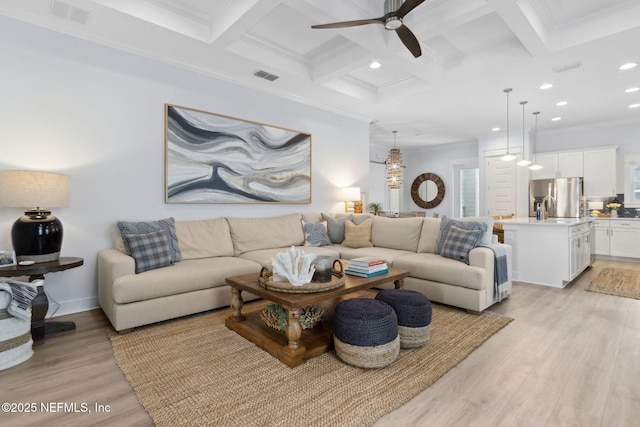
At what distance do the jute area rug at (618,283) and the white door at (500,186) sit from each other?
8.18 feet

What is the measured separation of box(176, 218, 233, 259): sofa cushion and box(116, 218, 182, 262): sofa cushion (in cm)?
11

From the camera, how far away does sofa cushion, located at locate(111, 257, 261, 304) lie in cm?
263

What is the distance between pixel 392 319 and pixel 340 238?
2.71m

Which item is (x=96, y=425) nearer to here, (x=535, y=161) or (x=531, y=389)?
(x=531, y=389)

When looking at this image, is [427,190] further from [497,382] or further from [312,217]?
[497,382]

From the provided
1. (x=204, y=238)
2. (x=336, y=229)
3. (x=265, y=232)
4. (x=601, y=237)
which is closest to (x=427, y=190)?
(x=601, y=237)

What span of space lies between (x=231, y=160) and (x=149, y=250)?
169 cm

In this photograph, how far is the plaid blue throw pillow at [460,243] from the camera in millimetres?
3295

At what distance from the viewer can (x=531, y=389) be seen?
186 cm

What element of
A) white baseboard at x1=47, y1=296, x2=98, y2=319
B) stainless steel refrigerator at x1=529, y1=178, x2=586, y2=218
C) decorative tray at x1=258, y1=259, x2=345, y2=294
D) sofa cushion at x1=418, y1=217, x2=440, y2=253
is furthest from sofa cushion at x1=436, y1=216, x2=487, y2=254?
stainless steel refrigerator at x1=529, y1=178, x2=586, y2=218

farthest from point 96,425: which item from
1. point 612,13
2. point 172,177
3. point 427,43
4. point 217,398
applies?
point 612,13

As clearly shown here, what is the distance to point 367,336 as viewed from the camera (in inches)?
79.0

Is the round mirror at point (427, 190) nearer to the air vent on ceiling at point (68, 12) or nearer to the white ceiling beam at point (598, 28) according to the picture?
the white ceiling beam at point (598, 28)

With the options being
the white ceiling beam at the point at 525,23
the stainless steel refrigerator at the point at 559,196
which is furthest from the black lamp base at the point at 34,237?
the stainless steel refrigerator at the point at 559,196
